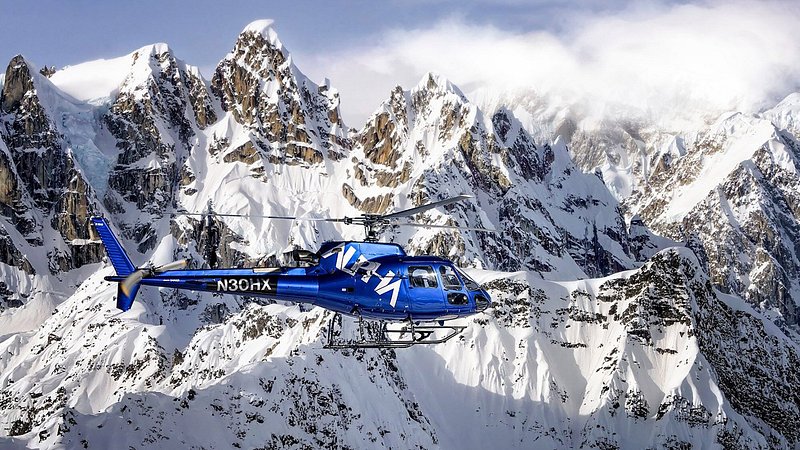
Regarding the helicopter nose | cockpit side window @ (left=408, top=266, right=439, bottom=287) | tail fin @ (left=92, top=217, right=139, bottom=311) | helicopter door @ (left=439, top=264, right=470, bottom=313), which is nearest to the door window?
helicopter door @ (left=439, top=264, right=470, bottom=313)

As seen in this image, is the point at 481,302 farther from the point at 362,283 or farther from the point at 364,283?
the point at 362,283

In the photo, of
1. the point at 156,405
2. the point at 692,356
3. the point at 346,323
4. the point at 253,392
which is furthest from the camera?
the point at 692,356

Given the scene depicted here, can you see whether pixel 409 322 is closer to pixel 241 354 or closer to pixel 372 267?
pixel 372 267

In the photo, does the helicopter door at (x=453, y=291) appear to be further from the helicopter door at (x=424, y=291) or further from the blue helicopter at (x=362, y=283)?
the helicopter door at (x=424, y=291)

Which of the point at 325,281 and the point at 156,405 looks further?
the point at 156,405

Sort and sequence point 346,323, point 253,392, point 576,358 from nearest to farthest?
point 253,392, point 346,323, point 576,358

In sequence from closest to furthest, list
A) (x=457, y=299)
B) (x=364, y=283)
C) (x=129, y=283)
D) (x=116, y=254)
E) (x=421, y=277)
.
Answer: (x=457, y=299) < (x=421, y=277) < (x=364, y=283) < (x=129, y=283) < (x=116, y=254)

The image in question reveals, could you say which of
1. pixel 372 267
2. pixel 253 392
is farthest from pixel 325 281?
pixel 253 392

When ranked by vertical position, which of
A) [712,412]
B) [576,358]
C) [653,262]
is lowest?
[712,412]

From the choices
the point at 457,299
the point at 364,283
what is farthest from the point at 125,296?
the point at 457,299
